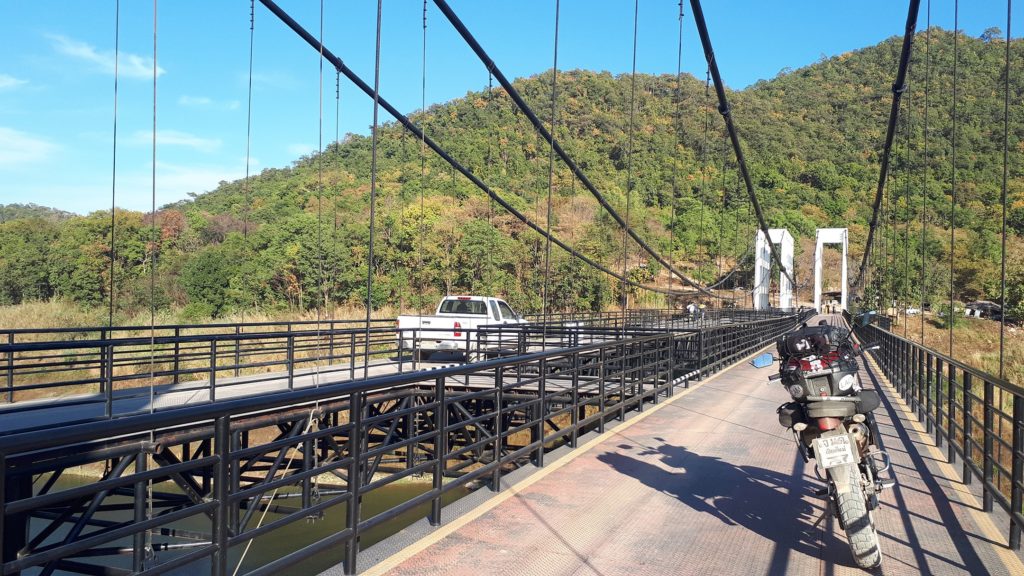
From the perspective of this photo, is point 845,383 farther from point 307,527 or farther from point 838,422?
point 307,527

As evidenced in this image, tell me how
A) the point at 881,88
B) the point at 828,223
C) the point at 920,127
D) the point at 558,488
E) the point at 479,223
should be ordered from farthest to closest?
the point at 881,88 < the point at 828,223 < the point at 920,127 < the point at 479,223 < the point at 558,488

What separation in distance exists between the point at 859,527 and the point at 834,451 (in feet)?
1.45

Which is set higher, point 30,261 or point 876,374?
point 30,261

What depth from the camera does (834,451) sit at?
4738 mm

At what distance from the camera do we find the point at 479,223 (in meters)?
44.7

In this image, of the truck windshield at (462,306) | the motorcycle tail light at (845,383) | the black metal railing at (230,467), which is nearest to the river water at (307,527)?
the black metal railing at (230,467)

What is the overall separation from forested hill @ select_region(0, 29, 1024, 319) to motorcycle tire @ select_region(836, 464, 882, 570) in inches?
477

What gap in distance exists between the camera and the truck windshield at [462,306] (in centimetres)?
2189

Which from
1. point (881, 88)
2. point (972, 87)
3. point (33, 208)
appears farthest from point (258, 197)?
point (881, 88)

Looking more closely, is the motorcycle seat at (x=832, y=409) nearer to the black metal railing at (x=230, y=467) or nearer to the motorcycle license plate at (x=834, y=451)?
the motorcycle license plate at (x=834, y=451)

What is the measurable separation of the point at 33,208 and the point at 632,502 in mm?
89622

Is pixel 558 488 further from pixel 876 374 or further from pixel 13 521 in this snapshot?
pixel 876 374

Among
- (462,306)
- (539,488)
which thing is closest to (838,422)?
(539,488)

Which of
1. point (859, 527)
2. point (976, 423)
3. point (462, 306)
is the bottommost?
point (859, 527)
